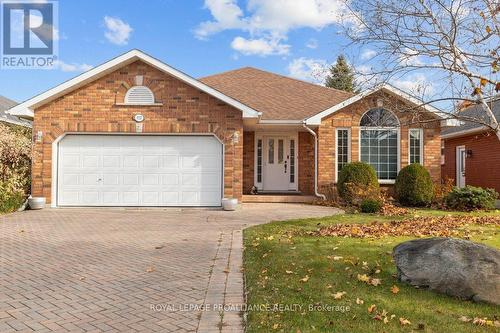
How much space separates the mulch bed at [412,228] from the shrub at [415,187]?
3110 millimetres

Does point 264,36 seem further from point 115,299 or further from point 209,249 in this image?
point 115,299

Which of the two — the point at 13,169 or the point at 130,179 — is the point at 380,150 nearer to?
the point at 130,179

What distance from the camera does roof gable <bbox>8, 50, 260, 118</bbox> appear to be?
43.5ft

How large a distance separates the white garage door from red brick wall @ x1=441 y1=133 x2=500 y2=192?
10093mm

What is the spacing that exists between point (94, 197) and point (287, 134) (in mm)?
7822

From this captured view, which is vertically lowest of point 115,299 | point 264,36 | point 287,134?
point 115,299

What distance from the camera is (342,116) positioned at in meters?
15.8

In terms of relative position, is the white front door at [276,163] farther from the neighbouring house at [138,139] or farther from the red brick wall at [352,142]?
the neighbouring house at [138,139]

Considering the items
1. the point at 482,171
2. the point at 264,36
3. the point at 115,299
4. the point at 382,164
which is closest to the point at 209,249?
the point at 115,299

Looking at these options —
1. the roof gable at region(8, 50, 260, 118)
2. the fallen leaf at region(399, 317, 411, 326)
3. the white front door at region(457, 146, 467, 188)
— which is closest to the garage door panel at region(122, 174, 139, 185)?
the roof gable at region(8, 50, 260, 118)

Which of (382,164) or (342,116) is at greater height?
(342,116)

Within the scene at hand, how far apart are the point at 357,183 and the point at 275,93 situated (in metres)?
6.72

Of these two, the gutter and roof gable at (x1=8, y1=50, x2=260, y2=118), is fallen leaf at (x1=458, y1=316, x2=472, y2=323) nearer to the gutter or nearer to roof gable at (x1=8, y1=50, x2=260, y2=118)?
roof gable at (x1=8, y1=50, x2=260, y2=118)

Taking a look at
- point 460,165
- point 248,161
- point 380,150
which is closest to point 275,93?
point 248,161
